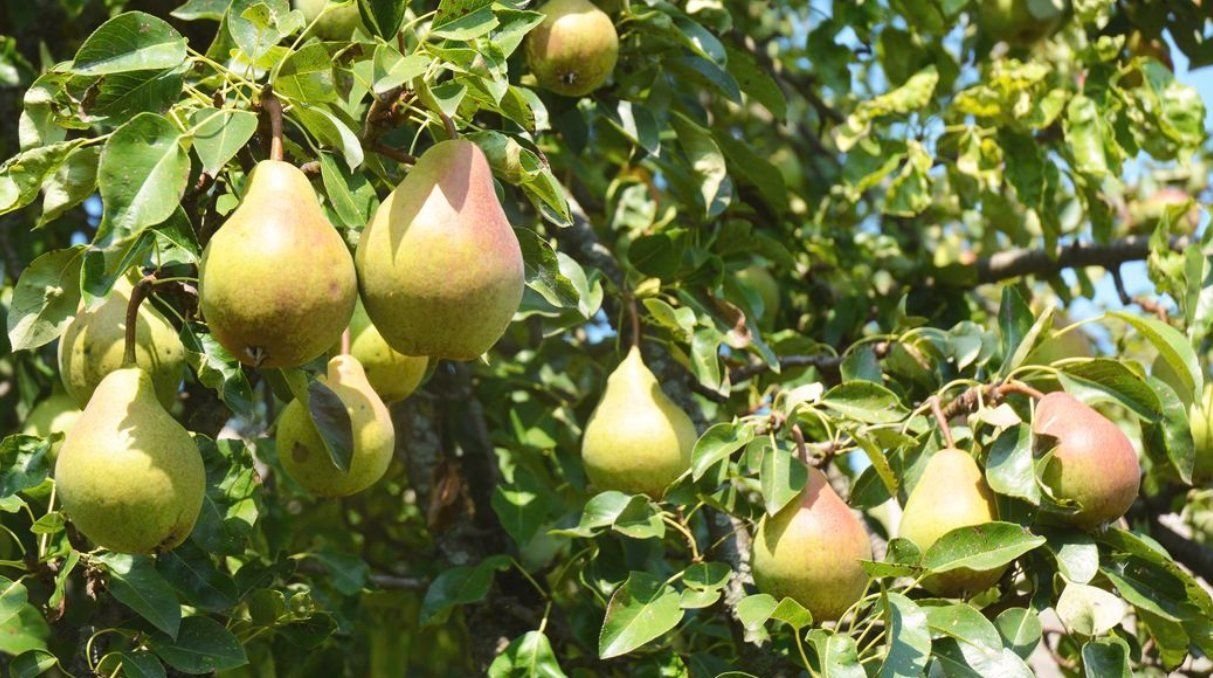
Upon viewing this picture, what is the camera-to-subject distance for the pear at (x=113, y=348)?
1.62 m

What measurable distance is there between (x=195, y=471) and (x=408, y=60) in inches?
18.7

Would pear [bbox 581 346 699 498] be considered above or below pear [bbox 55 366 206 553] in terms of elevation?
below

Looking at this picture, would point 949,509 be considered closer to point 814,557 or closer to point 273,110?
point 814,557

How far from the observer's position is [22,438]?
5.87 ft

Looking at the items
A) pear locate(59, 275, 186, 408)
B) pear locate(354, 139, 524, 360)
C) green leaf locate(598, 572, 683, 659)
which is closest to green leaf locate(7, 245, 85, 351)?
pear locate(59, 275, 186, 408)

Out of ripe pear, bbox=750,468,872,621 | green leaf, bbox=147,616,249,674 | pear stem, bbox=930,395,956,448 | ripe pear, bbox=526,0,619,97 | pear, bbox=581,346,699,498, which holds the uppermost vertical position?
ripe pear, bbox=526,0,619,97

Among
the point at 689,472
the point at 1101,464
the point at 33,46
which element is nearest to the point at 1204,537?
the point at 1101,464

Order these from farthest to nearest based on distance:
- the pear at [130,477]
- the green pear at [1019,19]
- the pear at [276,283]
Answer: the green pear at [1019,19], the pear at [130,477], the pear at [276,283]

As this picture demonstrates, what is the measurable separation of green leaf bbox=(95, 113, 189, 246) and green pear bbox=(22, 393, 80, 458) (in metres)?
0.85

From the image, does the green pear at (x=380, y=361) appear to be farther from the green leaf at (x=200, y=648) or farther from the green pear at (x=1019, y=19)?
the green pear at (x=1019, y=19)

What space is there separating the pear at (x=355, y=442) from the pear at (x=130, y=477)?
223 mm

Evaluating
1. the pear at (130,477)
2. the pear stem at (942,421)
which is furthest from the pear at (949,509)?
the pear at (130,477)

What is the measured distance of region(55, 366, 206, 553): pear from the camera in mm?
1385

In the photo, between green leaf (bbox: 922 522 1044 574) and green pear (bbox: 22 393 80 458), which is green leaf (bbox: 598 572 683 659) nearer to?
green leaf (bbox: 922 522 1044 574)
